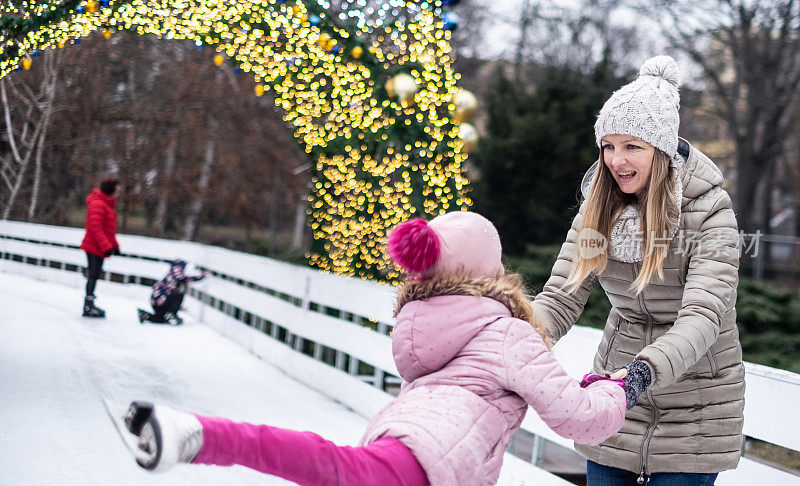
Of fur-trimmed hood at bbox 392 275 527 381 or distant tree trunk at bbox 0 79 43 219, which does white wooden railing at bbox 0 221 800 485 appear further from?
distant tree trunk at bbox 0 79 43 219

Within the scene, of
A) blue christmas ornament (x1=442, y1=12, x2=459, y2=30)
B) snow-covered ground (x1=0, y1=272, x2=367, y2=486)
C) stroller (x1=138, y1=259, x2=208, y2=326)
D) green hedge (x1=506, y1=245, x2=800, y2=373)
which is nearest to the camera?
snow-covered ground (x1=0, y1=272, x2=367, y2=486)

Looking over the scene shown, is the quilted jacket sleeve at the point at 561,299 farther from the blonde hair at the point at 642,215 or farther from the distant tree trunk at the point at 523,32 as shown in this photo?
the distant tree trunk at the point at 523,32

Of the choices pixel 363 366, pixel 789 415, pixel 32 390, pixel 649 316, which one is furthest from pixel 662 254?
pixel 363 366

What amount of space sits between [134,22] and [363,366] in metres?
4.42

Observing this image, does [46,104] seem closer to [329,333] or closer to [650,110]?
[329,333]

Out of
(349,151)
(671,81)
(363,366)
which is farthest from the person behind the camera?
(363,366)

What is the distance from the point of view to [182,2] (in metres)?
7.67

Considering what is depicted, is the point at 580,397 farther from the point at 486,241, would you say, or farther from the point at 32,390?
the point at 32,390

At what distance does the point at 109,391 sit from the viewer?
21.8 ft

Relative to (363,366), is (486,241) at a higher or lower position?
higher

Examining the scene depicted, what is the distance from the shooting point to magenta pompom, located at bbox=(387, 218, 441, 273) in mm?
2375

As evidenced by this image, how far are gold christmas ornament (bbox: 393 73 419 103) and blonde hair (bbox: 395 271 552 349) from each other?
5.32 metres

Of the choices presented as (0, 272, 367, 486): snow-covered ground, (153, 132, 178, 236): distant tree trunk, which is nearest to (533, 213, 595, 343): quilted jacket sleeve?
(0, 272, 367, 486): snow-covered ground

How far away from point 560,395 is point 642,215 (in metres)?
0.55
